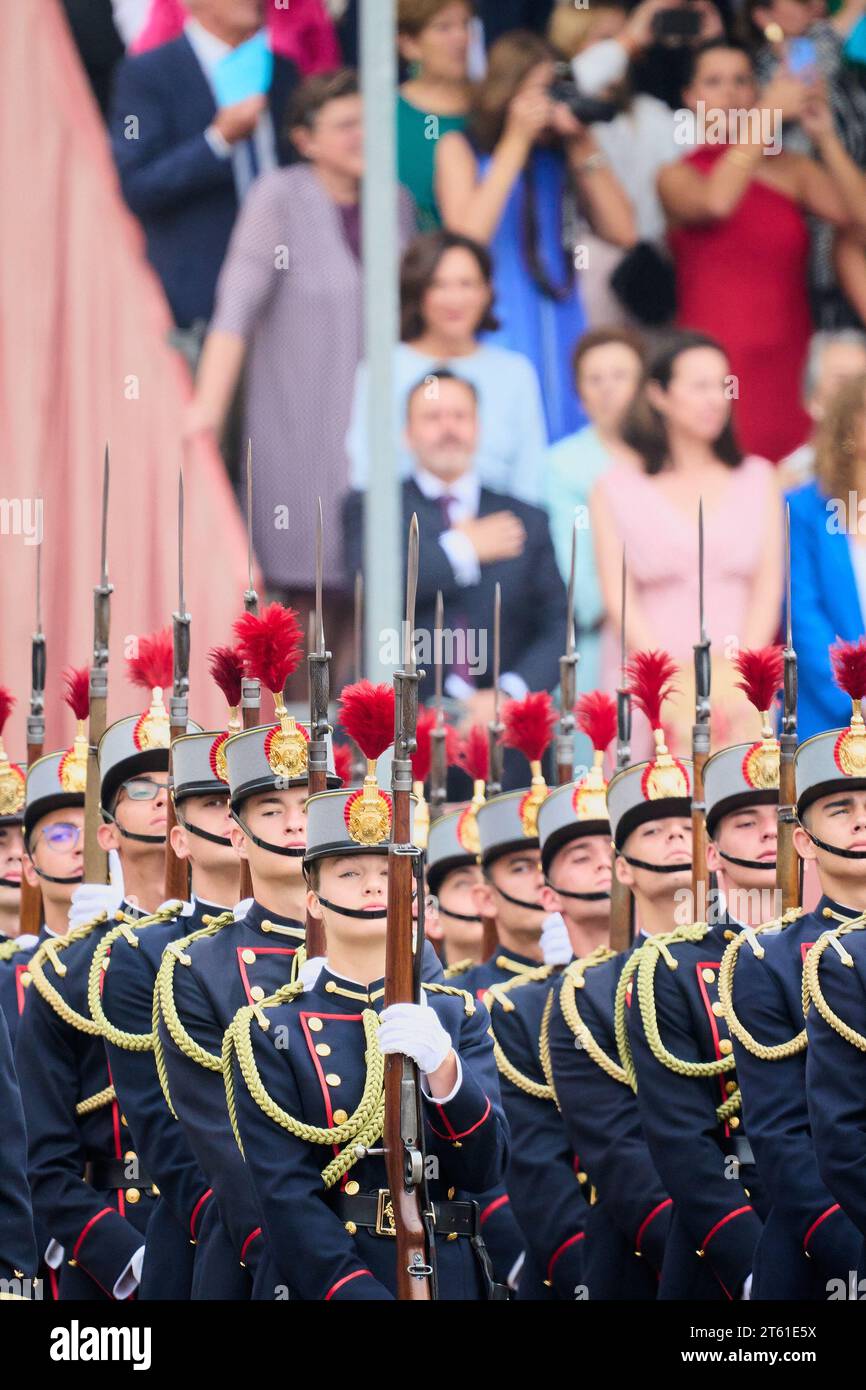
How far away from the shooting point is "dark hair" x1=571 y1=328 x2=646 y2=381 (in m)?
14.6

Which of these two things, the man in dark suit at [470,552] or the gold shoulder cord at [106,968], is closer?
the gold shoulder cord at [106,968]

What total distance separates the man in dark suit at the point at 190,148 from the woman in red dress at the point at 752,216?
2.23 metres

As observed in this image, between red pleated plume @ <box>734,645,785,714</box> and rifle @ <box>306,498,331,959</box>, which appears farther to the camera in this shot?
red pleated plume @ <box>734,645,785,714</box>

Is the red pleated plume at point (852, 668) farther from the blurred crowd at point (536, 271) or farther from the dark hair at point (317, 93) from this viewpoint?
the dark hair at point (317, 93)

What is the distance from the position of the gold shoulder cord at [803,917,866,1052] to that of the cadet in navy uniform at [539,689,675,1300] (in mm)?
1305

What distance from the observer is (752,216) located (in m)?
14.8

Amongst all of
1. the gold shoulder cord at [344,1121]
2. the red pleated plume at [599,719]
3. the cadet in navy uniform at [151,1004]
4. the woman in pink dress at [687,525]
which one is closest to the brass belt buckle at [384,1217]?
the gold shoulder cord at [344,1121]

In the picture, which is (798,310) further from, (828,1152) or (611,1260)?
(828,1152)

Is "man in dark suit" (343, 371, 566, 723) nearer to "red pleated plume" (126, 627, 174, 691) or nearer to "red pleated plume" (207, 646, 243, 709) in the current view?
"red pleated plume" (126, 627, 174, 691)

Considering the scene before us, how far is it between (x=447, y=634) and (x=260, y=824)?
7.27 metres

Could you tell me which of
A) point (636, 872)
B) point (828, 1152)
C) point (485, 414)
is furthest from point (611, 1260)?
point (485, 414)

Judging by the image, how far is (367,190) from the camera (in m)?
14.5

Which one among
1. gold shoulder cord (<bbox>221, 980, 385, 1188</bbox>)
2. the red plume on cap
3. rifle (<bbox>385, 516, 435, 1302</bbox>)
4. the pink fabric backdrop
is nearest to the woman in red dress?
the pink fabric backdrop

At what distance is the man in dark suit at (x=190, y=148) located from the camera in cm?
1455
